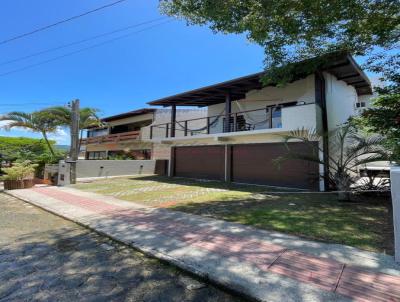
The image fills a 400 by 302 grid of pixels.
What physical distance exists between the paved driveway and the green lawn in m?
2.78

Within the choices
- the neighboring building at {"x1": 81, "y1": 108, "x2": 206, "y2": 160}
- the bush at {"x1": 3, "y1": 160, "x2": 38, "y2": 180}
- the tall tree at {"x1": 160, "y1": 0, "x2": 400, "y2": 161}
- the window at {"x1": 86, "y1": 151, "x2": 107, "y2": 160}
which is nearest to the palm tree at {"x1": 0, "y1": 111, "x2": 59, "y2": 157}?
the bush at {"x1": 3, "y1": 160, "x2": 38, "y2": 180}

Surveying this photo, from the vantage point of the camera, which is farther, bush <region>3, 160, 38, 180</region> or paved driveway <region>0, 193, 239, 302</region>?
bush <region>3, 160, 38, 180</region>

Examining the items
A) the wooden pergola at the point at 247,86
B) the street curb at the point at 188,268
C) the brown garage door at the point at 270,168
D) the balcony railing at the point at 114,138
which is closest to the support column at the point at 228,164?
the brown garage door at the point at 270,168

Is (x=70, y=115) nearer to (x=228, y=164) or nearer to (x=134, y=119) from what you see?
(x=134, y=119)

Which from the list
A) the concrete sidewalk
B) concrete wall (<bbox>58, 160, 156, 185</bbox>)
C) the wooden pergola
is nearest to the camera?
the concrete sidewalk

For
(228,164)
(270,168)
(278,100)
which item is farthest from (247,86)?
(270,168)

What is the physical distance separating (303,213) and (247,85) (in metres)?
9.05

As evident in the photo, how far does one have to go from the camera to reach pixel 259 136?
13.4m

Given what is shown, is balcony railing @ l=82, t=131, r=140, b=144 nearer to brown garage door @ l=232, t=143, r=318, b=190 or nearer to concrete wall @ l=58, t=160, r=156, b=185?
concrete wall @ l=58, t=160, r=156, b=185

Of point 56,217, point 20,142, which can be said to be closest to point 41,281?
point 56,217

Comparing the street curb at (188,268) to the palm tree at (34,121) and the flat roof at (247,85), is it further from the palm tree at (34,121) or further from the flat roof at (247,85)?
the palm tree at (34,121)

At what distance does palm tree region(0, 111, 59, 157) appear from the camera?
18.3m

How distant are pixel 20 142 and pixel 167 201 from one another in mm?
24672

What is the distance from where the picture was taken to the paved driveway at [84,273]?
3.12m
